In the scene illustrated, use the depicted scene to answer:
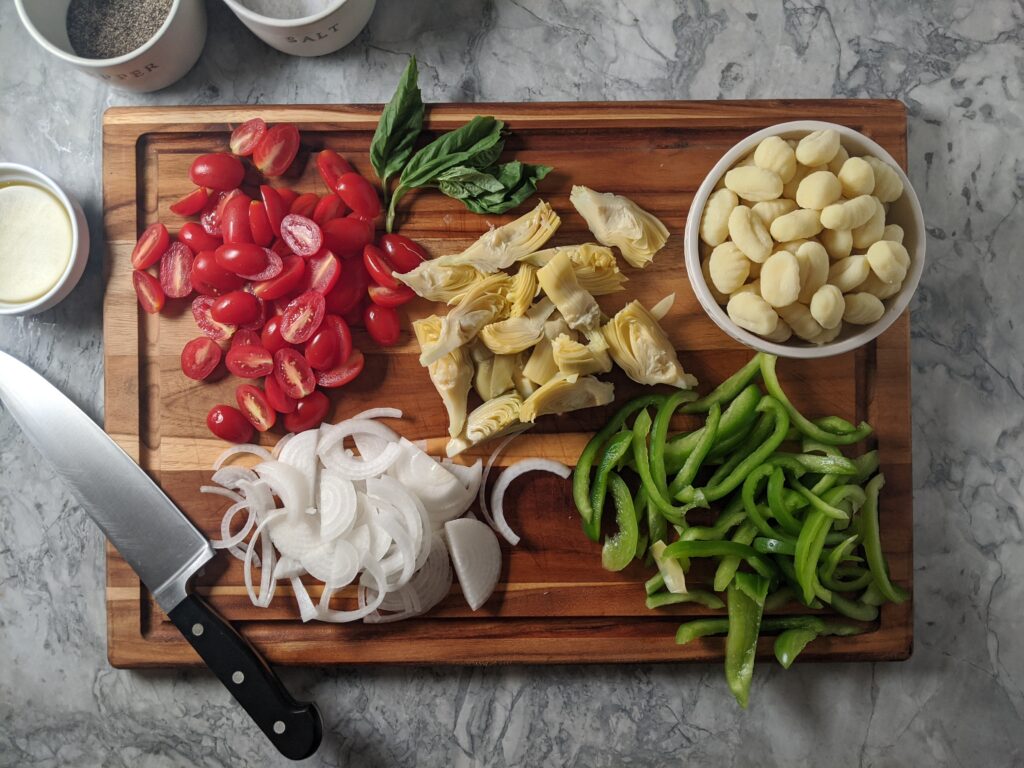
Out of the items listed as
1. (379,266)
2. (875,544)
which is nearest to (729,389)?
(875,544)

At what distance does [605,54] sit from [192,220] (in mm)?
1120

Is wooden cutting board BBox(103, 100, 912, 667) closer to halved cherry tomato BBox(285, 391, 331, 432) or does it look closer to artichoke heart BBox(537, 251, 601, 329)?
halved cherry tomato BBox(285, 391, 331, 432)

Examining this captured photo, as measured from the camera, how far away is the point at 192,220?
1949mm

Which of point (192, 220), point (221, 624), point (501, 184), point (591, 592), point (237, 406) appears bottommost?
point (221, 624)

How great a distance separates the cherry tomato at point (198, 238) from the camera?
1891mm

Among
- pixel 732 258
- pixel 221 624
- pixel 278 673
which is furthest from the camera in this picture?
pixel 278 673

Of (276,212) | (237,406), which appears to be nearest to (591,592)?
(237,406)

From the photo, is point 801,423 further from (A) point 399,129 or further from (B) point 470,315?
(A) point 399,129

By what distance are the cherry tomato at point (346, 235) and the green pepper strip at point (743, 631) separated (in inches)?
46.1

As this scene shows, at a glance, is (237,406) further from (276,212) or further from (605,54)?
(605,54)

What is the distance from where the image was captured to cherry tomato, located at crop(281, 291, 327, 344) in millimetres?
1843

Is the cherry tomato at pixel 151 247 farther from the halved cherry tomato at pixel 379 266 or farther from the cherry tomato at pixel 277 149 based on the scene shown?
the halved cherry tomato at pixel 379 266

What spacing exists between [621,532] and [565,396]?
14.1 inches

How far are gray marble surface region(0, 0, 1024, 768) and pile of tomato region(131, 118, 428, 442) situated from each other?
0.99 ft
